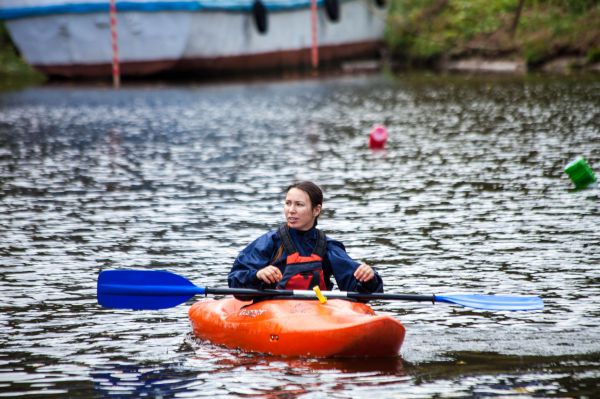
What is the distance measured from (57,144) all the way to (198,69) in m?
16.9

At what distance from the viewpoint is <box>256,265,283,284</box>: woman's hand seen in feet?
25.5

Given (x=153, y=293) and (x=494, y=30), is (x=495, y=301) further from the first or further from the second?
(x=494, y=30)

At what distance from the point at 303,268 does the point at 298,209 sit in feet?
1.34

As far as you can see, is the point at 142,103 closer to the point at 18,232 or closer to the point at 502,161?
the point at 502,161

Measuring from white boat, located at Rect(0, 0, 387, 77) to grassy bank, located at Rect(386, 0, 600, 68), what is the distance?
2669 millimetres

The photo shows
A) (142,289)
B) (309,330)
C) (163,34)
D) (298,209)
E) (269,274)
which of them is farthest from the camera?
(163,34)

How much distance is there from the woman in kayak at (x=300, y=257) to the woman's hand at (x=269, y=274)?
18 centimetres

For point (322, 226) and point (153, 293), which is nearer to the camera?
point (153, 293)

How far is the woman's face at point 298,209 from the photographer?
8.02 meters

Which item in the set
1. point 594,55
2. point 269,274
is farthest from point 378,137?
point 594,55

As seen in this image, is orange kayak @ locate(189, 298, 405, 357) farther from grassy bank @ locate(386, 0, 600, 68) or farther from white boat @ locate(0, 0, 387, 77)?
white boat @ locate(0, 0, 387, 77)

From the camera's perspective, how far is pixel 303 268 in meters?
8.14

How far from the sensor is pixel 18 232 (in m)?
12.1

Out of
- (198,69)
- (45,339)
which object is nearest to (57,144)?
(45,339)
